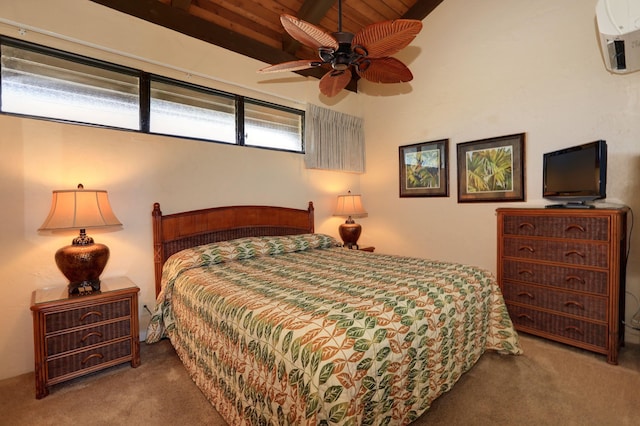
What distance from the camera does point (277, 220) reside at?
11.6 feet

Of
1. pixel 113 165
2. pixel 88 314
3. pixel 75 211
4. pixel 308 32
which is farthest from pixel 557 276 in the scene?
pixel 113 165

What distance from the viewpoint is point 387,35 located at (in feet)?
6.15

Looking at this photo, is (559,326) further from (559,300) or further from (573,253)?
(573,253)

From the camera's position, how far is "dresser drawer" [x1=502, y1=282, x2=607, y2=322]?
7.36ft

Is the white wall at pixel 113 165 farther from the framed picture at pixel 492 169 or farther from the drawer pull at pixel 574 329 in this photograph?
A: the drawer pull at pixel 574 329

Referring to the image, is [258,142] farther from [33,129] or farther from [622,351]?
[622,351]

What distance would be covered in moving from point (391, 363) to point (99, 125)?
9.25 ft

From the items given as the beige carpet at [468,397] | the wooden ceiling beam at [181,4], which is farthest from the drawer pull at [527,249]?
the wooden ceiling beam at [181,4]

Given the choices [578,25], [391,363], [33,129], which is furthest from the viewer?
[578,25]

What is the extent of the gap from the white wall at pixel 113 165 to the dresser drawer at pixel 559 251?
2520mm

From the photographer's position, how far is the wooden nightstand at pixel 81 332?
1.86m

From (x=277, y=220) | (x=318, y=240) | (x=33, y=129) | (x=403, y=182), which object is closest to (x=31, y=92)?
(x=33, y=129)

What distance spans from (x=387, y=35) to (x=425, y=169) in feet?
7.17

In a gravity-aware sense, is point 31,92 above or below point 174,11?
below
